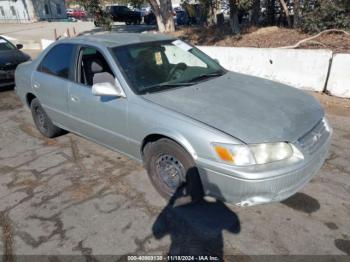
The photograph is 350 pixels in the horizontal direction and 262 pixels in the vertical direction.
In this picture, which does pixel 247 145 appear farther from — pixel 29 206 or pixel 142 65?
pixel 29 206

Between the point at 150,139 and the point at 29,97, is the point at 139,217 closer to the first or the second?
the point at 150,139

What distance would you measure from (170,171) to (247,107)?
3.30 ft

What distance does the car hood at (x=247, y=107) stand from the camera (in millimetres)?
2785

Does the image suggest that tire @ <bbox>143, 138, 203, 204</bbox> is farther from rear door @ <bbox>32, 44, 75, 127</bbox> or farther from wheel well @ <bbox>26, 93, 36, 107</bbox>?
wheel well @ <bbox>26, 93, 36, 107</bbox>

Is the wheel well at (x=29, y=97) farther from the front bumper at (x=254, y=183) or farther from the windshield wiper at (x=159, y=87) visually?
the front bumper at (x=254, y=183)

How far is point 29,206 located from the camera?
3.46 m

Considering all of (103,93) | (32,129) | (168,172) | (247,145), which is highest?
(103,93)

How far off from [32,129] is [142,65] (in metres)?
3.17

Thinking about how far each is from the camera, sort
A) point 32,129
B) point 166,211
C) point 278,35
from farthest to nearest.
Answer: point 278,35 < point 32,129 < point 166,211

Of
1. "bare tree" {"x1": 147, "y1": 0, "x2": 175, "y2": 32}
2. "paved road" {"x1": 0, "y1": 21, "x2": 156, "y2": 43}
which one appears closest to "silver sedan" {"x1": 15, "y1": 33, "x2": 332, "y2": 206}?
"bare tree" {"x1": 147, "y1": 0, "x2": 175, "y2": 32}

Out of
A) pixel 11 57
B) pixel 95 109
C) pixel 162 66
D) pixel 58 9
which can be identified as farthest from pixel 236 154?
pixel 58 9

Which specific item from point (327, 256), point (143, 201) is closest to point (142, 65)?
point (143, 201)

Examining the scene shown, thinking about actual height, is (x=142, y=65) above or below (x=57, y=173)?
above

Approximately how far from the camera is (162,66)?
150 inches
